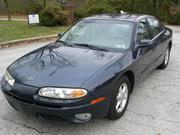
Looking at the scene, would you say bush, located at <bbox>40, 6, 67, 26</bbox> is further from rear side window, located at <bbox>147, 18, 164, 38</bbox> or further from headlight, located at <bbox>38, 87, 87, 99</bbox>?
headlight, located at <bbox>38, 87, 87, 99</bbox>

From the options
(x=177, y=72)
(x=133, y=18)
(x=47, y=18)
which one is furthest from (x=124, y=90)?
(x=47, y=18)

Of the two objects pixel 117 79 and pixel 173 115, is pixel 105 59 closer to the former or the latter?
pixel 117 79

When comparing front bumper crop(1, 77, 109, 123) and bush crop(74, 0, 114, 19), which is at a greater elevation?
front bumper crop(1, 77, 109, 123)

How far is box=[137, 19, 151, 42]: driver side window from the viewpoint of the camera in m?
4.65

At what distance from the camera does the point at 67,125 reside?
3619 mm

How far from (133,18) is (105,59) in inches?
57.4

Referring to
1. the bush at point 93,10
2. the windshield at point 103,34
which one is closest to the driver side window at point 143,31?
the windshield at point 103,34

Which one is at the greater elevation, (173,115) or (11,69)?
(11,69)

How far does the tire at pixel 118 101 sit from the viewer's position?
3596 millimetres

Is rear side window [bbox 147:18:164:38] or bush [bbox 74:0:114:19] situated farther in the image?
bush [bbox 74:0:114:19]

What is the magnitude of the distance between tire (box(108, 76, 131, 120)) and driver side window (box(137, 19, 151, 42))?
0.95 metres

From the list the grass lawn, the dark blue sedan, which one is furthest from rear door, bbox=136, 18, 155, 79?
the grass lawn

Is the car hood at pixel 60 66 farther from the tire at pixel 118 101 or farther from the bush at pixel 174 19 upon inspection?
the bush at pixel 174 19

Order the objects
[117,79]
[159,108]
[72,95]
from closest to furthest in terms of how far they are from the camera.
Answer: [72,95], [117,79], [159,108]
